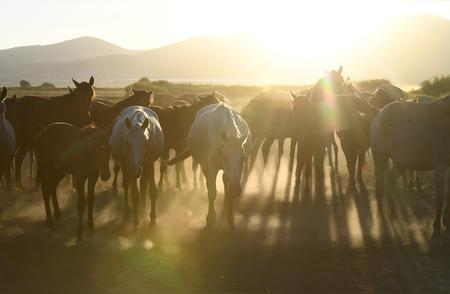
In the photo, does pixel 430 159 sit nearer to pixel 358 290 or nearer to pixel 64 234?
pixel 358 290

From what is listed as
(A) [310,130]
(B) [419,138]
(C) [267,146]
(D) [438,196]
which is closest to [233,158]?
(B) [419,138]

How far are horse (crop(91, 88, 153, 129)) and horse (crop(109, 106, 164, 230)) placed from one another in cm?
308

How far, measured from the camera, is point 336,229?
11.7 metres

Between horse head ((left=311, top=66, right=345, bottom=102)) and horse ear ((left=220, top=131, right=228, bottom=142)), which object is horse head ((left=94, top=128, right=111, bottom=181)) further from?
horse head ((left=311, top=66, right=345, bottom=102))

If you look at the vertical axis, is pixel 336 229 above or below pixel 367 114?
below

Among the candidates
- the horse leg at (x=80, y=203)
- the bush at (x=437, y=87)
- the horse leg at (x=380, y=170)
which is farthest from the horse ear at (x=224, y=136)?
the bush at (x=437, y=87)

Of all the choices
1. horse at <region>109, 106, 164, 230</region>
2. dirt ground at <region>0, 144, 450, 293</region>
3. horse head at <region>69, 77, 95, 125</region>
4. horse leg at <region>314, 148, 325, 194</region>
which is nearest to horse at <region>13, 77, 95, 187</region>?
horse head at <region>69, 77, 95, 125</region>

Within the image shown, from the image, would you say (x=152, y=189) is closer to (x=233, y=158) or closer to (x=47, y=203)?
(x=47, y=203)

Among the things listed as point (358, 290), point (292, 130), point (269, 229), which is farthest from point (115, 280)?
point (292, 130)

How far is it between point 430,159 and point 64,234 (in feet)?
19.9

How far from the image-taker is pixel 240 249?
10375mm

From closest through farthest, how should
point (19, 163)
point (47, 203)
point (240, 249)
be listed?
1. point (240, 249)
2. point (47, 203)
3. point (19, 163)

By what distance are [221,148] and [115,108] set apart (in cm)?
594

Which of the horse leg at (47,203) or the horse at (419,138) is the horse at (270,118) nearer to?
the horse at (419,138)
